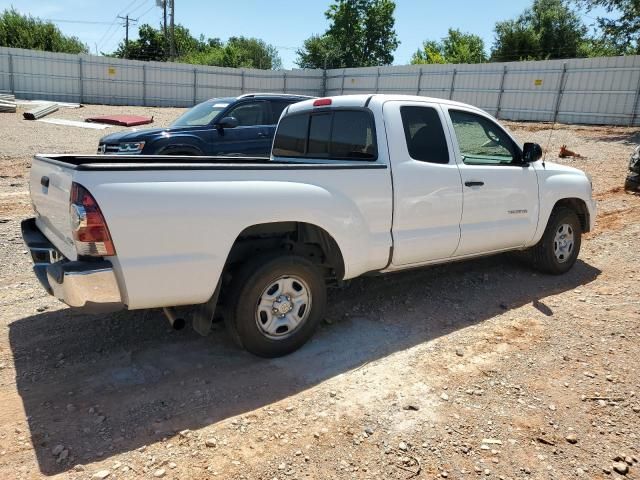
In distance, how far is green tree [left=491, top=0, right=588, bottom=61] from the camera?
42.6m

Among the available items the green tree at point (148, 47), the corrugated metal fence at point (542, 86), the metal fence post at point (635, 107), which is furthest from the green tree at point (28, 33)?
the metal fence post at point (635, 107)

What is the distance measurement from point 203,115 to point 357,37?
4975cm

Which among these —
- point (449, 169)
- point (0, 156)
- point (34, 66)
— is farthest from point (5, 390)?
point (34, 66)

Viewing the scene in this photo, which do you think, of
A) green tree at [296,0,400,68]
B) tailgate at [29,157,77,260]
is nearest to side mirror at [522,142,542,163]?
tailgate at [29,157,77,260]

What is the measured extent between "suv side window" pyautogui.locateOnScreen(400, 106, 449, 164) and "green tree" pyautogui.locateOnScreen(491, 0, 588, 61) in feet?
143

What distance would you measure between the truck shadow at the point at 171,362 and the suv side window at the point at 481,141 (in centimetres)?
134

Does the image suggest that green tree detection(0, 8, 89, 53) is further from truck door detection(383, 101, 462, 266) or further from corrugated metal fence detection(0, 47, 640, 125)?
truck door detection(383, 101, 462, 266)

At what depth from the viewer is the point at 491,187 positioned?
4.74m

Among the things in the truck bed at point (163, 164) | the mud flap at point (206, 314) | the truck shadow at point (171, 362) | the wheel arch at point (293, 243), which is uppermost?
the truck bed at point (163, 164)

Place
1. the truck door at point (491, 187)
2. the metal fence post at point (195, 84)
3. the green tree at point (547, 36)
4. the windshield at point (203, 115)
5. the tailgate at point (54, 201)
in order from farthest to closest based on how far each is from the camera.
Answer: the green tree at point (547, 36)
the metal fence post at point (195, 84)
the windshield at point (203, 115)
the truck door at point (491, 187)
the tailgate at point (54, 201)

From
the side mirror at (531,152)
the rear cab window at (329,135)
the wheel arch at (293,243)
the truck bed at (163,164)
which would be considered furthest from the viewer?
the side mirror at (531,152)

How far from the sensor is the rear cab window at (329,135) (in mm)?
Answer: 4258

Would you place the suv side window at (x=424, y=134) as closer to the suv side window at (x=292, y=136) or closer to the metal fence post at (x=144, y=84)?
the suv side window at (x=292, y=136)

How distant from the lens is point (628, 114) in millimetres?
20594
